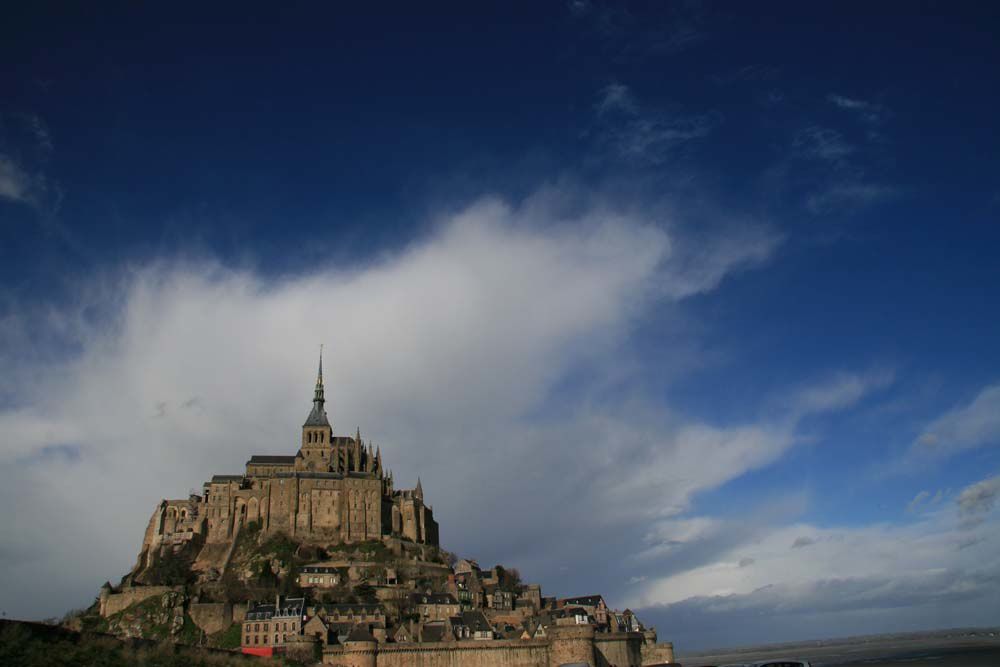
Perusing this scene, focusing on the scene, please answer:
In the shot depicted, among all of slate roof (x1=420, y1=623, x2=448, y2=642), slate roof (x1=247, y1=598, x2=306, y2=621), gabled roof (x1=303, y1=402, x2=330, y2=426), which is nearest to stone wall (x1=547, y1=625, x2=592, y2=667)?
slate roof (x1=420, y1=623, x2=448, y2=642)

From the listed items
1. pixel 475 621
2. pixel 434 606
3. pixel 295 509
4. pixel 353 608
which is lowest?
pixel 475 621

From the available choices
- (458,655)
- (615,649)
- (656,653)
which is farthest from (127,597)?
(656,653)

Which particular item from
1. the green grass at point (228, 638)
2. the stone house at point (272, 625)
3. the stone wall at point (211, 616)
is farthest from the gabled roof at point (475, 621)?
the stone wall at point (211, 616)

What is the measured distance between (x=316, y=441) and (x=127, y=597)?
37914mm

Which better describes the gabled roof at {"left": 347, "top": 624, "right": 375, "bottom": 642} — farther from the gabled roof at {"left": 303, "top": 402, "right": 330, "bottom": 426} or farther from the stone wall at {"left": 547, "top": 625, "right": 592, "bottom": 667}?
the gabled roof at {"left": 303, "top": 402, "right": 330, "bottom": 426}

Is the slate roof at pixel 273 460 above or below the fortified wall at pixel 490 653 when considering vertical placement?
above

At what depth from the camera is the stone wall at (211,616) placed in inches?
2771

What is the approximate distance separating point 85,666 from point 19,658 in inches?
96.4

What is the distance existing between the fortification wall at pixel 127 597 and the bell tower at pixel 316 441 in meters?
31.6

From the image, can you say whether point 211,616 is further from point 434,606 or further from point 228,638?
point 434,606

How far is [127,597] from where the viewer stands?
74812 mm

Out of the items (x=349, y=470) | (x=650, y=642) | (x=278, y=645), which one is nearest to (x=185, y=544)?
(x=349, y=470)

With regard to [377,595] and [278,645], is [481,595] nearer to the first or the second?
[377,595]

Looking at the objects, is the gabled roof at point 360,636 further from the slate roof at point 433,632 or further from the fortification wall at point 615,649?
the fortification wall at point 615,649
